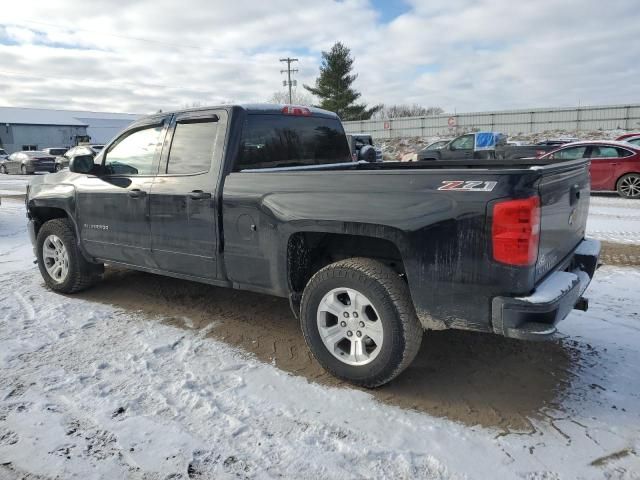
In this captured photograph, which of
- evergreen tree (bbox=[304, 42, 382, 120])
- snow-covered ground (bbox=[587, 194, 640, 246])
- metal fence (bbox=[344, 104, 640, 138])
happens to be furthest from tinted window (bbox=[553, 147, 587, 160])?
evergreen tree (bbox=[304, 42, 382, 120])

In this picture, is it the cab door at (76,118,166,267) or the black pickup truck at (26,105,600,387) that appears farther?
the cab door at (76,118,166,267)

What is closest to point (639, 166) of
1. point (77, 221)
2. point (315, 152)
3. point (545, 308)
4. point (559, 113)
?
point (315, 152)

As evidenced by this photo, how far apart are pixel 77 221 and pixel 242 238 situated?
235 cm

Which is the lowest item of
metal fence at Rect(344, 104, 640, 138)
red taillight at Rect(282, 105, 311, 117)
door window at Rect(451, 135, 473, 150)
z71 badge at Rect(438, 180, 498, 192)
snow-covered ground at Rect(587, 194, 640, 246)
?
snow-covered ground at Rect(587, 194, 640, 246)

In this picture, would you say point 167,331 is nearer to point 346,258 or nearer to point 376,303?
point 346,258

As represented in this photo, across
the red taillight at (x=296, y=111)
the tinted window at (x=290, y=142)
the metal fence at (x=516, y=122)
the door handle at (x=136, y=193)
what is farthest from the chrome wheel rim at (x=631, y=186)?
the metal fence at (x=516, y=122)

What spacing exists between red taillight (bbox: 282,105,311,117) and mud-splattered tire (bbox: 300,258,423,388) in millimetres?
1773

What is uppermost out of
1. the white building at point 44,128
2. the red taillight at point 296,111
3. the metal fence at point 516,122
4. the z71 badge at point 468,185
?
the white building at point 44,128

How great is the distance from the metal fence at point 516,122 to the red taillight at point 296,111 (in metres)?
36.5

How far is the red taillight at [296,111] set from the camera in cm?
452

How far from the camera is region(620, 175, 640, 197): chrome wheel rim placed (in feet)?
42.5

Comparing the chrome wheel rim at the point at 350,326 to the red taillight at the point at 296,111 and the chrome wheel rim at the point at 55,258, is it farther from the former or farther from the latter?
the chrome wheel rim at the point at 55,258

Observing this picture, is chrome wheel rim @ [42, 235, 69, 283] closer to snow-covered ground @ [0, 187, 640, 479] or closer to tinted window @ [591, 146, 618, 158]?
snow-covered ground @ [0, 187, 640, 479]

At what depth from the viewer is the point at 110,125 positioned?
6638 centimetres
